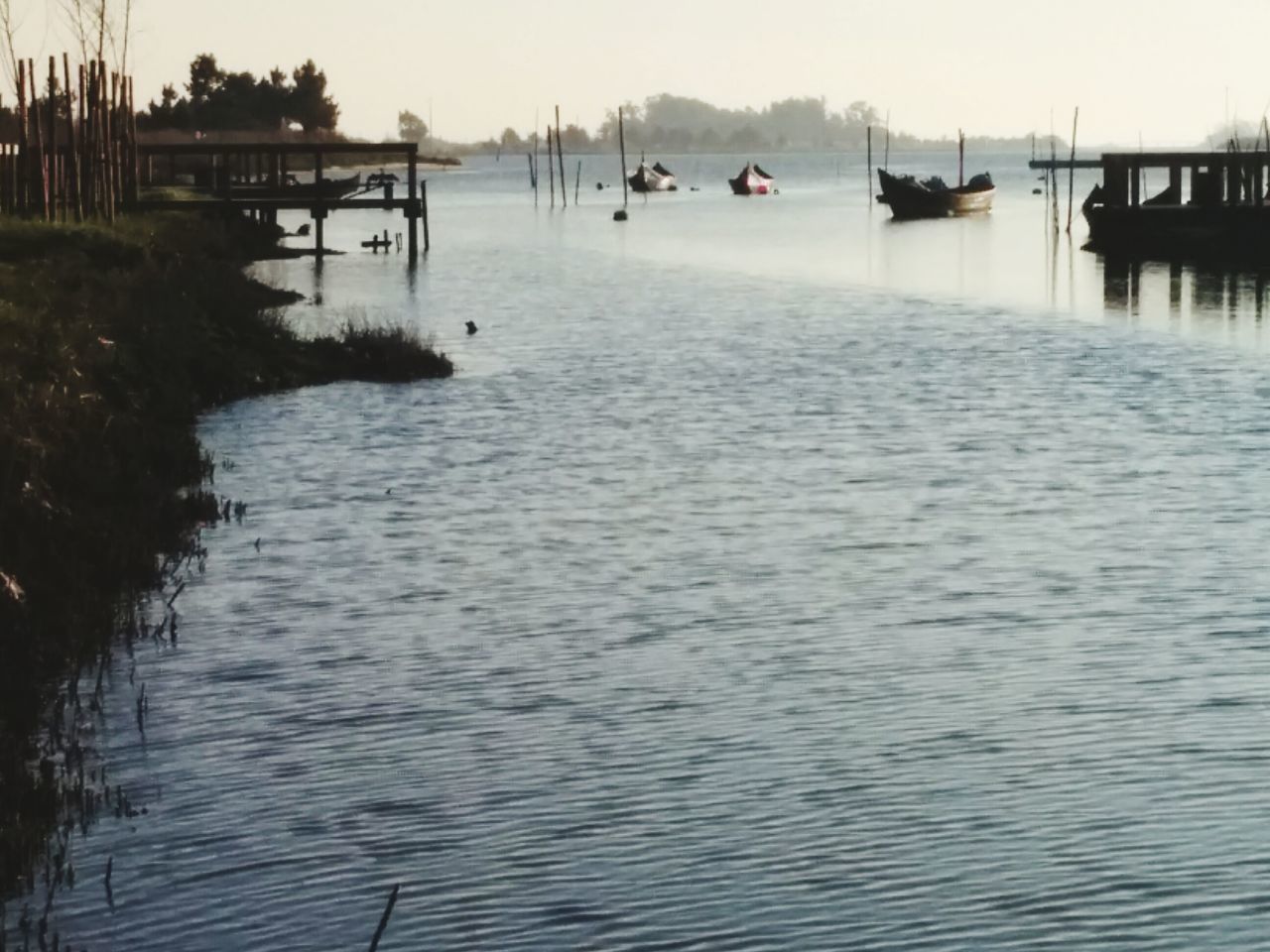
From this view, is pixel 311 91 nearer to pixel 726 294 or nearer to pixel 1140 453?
pixel 726 294

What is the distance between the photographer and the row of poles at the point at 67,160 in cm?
4442

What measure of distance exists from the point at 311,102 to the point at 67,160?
13151 cm

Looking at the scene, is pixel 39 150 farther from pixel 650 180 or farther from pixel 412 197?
pixel 650 180

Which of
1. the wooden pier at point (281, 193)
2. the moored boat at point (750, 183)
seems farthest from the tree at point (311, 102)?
the wooden pier at point (281, 193)

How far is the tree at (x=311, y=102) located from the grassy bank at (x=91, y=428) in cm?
13582

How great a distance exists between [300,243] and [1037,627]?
68.9 m

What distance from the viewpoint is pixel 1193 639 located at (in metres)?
13.8

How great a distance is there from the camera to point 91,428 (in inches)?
747

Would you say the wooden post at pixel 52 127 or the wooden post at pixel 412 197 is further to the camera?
the wooden post at pixel 412 197

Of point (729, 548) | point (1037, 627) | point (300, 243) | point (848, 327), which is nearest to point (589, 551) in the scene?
point (729, 548)

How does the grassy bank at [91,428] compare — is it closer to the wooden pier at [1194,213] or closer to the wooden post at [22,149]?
the wooden post at [22,149]

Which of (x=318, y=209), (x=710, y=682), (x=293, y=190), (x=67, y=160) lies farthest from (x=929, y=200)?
(x=710, y=682)

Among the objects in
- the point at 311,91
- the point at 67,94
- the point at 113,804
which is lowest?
the point at 113,804

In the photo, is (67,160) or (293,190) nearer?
(67,160)
